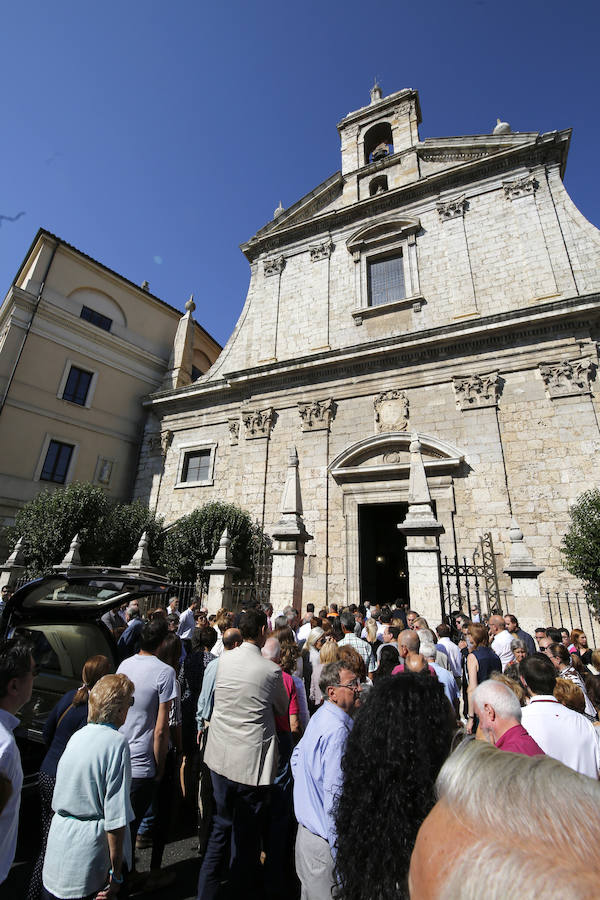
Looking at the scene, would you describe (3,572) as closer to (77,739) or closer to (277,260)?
(77,739)

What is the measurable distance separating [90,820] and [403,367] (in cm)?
1321

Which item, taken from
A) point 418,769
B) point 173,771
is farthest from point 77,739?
point 418,769

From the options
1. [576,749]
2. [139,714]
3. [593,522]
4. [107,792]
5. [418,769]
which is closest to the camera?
[418,769]

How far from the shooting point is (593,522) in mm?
9008

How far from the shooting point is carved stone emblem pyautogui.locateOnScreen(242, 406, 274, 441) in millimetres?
15086

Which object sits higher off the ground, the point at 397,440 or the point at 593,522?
the point at 397,440

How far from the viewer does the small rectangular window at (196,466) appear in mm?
16703

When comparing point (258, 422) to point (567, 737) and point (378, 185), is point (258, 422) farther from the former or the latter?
point (567, 737)

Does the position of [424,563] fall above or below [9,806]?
above

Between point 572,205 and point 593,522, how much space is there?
1049cm

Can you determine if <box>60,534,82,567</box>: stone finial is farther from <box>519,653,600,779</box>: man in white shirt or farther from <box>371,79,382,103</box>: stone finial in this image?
<box>371,79,382,103</box>: stone finial

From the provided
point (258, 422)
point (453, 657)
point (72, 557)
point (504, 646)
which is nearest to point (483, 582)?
point (504, 646)

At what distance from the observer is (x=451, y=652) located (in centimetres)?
558

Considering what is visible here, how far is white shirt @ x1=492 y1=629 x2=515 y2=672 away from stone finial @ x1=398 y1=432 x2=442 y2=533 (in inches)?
97.0
